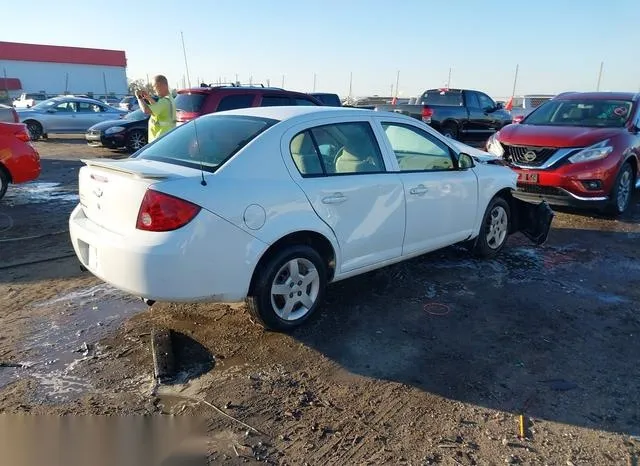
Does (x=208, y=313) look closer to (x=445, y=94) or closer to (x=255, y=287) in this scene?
(x=255, y=287)

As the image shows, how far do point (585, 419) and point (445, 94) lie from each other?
1558 cm

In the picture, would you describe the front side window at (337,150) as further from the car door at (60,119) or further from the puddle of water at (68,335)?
the car door at (60,119)

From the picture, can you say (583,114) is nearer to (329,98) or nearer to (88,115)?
(329,98)

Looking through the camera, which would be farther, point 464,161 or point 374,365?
point 464,161

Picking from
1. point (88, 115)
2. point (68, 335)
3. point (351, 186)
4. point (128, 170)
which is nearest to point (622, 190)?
point (351, 186)

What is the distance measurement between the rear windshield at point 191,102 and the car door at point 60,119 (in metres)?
10.8

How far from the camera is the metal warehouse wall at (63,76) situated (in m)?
65.3

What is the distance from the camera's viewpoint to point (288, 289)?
13.0ft

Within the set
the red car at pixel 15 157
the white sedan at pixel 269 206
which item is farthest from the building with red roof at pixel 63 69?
the white sedan at pixel 269 206

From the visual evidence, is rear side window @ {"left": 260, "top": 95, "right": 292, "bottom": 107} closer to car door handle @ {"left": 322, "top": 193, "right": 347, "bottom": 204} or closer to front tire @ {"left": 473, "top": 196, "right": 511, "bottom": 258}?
front tire @ {"left": 473, "top": 196, "right": 511, "bottom": 258}

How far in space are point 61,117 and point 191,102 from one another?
11.2 m

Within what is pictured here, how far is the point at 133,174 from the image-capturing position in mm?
3539

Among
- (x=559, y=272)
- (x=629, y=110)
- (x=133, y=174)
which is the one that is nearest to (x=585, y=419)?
(x=559, y=272)

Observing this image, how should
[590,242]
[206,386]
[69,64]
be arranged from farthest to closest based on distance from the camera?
1. [69,64]
2. [590,242]
3. [206,386]
